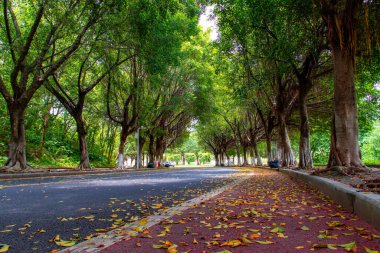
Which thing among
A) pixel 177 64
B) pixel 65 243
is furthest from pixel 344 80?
pixel 177 64

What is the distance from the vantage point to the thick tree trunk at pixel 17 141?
51.7ft

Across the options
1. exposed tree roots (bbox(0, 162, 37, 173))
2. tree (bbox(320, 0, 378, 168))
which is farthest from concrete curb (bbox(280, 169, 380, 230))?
exposed tree roots (bbox(0, 162, 37, 173))

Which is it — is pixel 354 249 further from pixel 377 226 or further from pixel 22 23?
pixel 22 23

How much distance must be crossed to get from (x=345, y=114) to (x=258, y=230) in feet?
22.6

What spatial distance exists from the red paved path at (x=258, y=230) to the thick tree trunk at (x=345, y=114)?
4.34m

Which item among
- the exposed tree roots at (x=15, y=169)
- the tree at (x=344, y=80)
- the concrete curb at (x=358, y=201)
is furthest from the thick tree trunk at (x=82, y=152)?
the concrete curb at (x=358, y=201)

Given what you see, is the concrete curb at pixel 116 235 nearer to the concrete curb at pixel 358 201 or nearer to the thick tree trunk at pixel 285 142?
the concrete curb at pixel 358 201

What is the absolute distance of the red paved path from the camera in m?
3.35

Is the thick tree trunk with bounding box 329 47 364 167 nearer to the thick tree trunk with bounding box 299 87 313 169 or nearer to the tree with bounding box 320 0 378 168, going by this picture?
the tree with bounding box 320 0 378 168

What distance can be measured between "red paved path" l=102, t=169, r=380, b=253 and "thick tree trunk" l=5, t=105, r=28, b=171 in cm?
1299

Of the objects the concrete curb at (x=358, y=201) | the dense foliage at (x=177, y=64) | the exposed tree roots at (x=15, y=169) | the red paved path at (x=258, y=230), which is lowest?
the red paved path at (x=258, y=230)

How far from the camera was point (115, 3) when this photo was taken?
13.5 metres

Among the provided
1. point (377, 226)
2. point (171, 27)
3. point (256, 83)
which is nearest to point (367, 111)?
point (256, 83)

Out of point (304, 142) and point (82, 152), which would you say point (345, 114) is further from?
point (82, 152)
